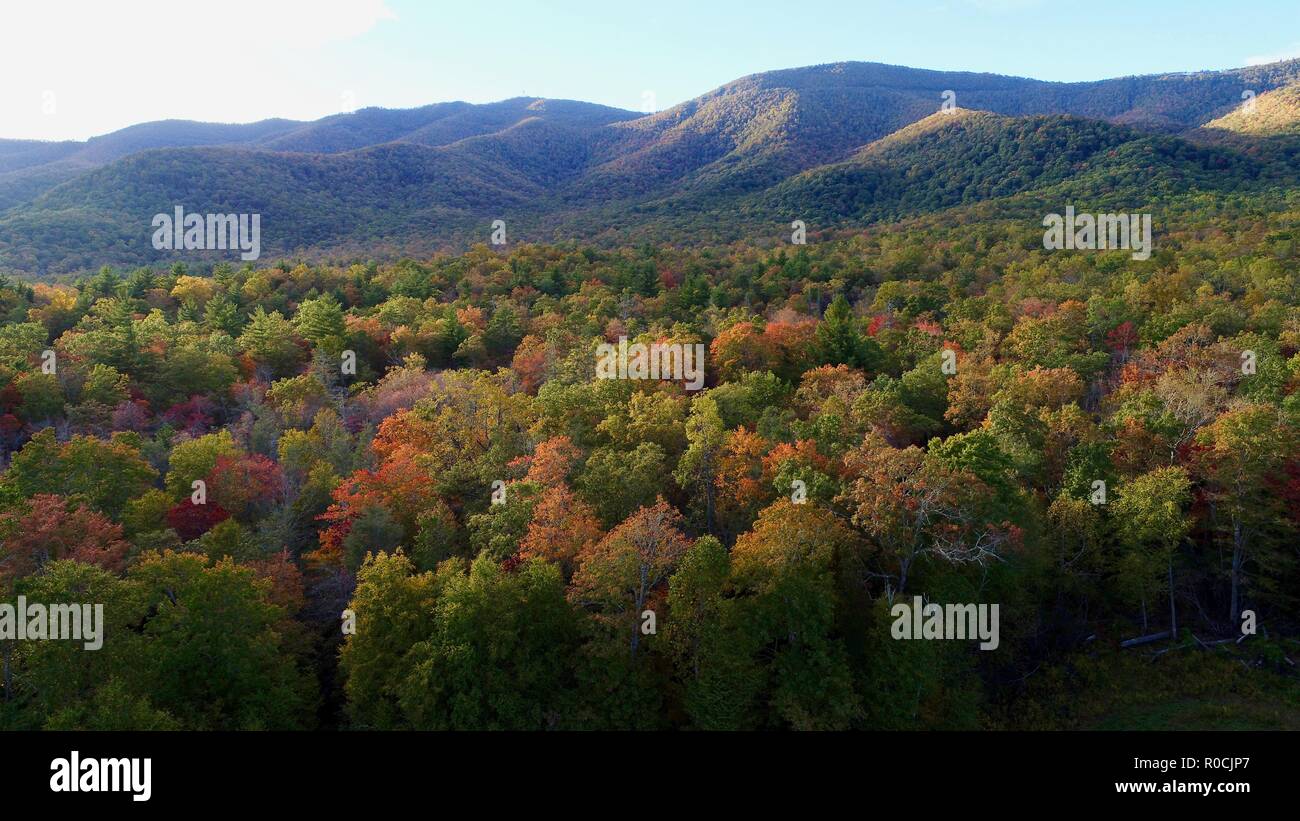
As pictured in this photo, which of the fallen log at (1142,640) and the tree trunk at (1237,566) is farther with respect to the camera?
the fallen log at (1142,640)
